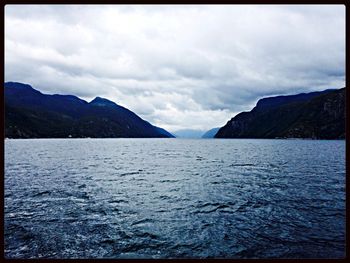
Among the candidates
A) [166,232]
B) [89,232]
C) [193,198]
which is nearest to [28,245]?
[89,232]

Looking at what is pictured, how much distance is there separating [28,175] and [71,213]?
98.7 feet

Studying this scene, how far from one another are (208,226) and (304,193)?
19774mm

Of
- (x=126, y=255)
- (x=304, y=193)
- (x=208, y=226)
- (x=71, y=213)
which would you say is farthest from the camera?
(x=304, y=193)

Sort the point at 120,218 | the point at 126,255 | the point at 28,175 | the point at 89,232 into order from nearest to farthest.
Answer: the point at 126,255 < the point at 89,232 < the point at 120,218 < the point at 28,175

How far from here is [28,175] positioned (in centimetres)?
5009

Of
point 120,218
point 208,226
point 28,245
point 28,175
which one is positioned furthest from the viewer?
point 28,175

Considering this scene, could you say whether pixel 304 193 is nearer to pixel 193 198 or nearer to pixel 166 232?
pixel 193 198

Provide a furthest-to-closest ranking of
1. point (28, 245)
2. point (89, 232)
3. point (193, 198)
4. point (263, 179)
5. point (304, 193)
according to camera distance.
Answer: point (263, 179) → point (304, 193) → point (193, 198) → point (89, 232) → point (28, 245)

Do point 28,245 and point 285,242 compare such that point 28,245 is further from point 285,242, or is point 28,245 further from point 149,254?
point 285,242

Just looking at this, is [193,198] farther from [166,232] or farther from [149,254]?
[149,254]

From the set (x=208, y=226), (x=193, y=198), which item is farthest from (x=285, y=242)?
(x=193, y=198)

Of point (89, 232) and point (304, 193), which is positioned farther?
point (304, 193)

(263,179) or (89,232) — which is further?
(263,179)

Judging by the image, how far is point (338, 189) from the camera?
123ft
